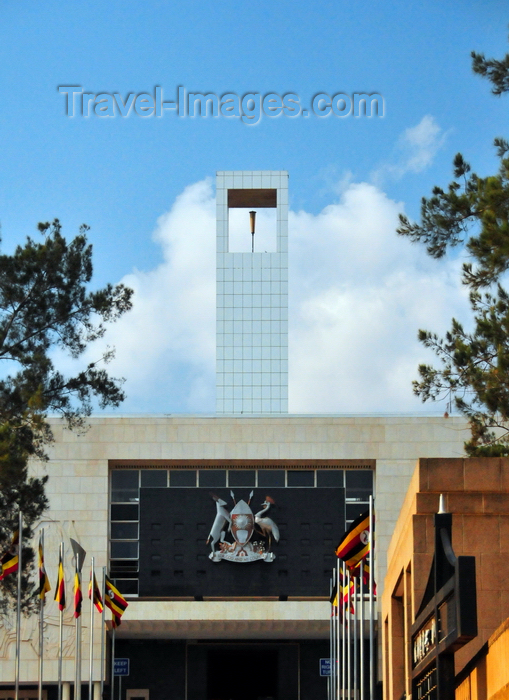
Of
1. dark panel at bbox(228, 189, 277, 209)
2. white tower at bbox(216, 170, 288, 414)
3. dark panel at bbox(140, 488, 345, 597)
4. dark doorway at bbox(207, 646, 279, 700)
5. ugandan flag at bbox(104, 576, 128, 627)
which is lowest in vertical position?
dark doorway at bbox(207, 646, 279, 700)

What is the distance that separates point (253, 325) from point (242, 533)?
19647mm

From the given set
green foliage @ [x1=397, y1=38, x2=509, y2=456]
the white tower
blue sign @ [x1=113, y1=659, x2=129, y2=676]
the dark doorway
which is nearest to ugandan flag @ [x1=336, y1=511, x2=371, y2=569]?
green foliage @ [x1=397, y1=38, x2=509, y2=456]

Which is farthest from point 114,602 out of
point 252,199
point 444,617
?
point 252,199

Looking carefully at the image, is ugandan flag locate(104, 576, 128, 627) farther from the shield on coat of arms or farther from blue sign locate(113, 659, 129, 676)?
the shield on coat of arms

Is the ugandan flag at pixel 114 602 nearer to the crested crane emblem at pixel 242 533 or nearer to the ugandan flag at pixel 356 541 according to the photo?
the crested crane emblem at pixel 242 533

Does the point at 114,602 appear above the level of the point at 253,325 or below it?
below

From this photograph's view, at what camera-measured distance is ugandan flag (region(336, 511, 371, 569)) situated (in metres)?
22.4

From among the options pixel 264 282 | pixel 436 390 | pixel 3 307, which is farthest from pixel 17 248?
pixel 264 282

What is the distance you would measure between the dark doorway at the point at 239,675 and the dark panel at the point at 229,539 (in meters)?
7.58

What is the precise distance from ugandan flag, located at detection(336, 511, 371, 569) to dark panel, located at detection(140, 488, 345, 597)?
852 inches

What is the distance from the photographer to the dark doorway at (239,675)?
169 feet

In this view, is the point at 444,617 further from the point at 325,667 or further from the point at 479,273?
the point at 325,667

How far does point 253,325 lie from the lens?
62.4 metres

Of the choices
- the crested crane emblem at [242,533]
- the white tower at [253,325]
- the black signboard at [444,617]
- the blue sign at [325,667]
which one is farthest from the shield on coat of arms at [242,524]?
the black signboard at [444,617]
